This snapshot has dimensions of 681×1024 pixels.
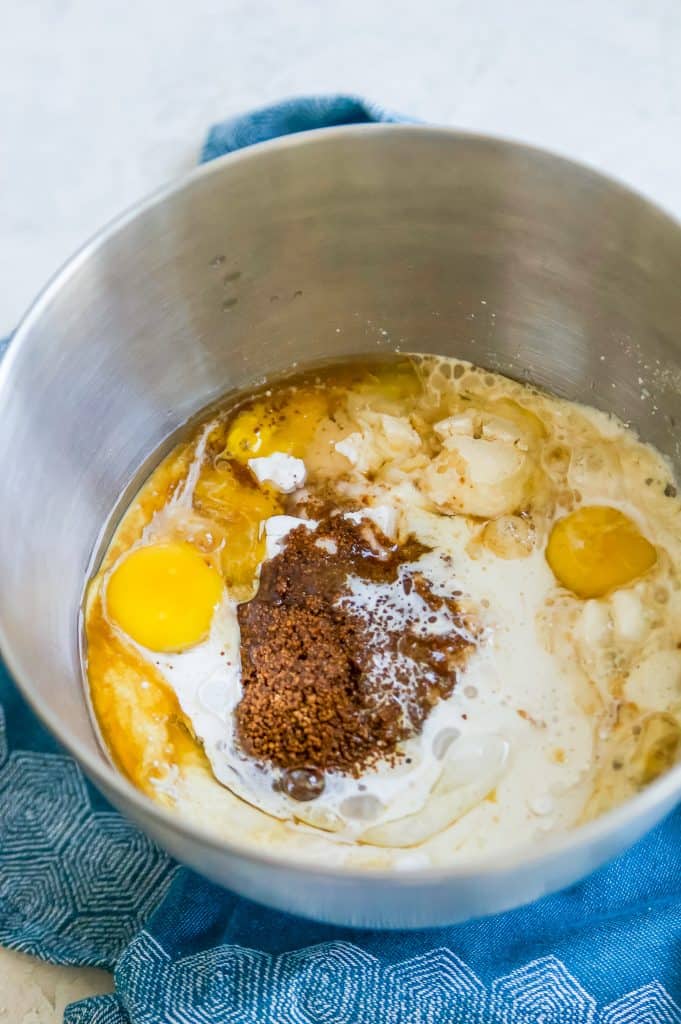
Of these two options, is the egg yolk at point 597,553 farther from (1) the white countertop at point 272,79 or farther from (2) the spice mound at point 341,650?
(1) the white countertop at point 272,79

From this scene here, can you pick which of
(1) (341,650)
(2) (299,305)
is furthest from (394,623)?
(2) (299,305)

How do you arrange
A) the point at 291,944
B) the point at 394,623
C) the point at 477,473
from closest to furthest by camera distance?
1. the point at 291,944
2. the point at 394,623
3. the point at 477,473

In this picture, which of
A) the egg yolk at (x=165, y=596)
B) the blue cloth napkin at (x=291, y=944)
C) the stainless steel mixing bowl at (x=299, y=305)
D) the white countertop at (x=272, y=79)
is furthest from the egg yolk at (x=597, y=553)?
the white countertop at (x=272, y=79)

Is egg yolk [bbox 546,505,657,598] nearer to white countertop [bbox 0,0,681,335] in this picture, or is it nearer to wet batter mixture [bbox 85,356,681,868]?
wet batter mixture [bbox 85,356,681,868]

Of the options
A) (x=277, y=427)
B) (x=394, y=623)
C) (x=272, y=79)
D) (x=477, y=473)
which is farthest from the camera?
(x=272, y=79)

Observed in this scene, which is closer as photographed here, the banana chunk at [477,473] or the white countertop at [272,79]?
the banana chunk at [477,473]

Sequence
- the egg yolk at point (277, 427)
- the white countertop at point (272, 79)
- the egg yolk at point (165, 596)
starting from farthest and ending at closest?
the white countertop at point (272, 79), the egg yolk at point (277, 427), the egg yolk at point (165, 596)

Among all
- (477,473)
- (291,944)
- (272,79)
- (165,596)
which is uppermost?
(272,79)

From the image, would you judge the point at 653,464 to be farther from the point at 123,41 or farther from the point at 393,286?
the point at 123,41

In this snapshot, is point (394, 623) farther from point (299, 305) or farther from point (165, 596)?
point (299, 305)
